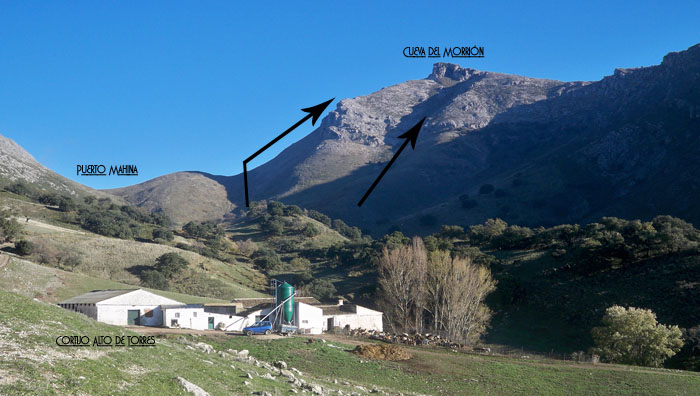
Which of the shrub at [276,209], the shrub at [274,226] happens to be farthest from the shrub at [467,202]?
the shrub at [274,226]

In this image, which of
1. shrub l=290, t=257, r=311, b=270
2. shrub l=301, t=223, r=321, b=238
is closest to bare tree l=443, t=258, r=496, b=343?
shrub l=290, t=257, r=311, b=270

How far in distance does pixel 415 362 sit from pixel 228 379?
61.9ft

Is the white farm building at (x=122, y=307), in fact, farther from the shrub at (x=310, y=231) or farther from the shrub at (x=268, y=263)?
the shrub at (x=310, y=231)

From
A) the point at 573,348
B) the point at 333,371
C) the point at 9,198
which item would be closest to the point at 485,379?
the point at 333,371

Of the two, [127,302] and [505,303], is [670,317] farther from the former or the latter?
[127,302]

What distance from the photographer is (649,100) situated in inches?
6762

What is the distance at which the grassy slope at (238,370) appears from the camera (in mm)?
14250

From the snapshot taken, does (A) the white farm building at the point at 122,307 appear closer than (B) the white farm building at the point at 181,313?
Yes

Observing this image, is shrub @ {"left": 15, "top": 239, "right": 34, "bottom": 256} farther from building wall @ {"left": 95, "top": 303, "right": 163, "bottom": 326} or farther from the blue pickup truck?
the blue pickup truck

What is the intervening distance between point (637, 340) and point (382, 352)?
77.0 ft

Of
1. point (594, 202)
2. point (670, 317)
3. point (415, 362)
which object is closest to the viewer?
point (415, 362)

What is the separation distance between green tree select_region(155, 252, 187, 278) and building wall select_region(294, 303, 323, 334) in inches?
1390

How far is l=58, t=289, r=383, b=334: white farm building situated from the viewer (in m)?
43.9

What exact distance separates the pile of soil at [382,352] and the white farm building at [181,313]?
12.3 metres
